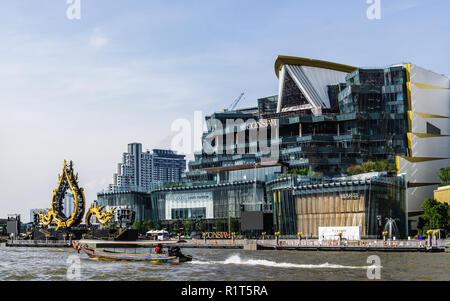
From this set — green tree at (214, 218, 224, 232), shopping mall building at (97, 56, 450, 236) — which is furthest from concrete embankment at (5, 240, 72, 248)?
green tree at (214, 218, 224, 232)

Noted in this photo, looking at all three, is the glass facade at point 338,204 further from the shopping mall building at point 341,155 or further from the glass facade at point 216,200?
the glass facade at point 216,200

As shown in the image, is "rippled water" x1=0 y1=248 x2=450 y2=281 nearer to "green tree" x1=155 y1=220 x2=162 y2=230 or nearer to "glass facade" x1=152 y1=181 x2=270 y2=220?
"glass facade" x1=152 y1=181 x2=270 y2=220

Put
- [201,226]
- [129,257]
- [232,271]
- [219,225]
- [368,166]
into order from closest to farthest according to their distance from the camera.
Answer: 1. [232,271]
2. [129,257]
3. [368,166]
4. [219,225]
5. [201,226]

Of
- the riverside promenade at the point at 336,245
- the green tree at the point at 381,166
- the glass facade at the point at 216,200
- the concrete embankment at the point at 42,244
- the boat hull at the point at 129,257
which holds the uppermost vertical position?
the green tree at the point at 381,166

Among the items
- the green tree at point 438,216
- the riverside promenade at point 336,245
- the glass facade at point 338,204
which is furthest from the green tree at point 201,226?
the green tree at point 438,216

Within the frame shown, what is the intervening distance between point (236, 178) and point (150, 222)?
31.9 metres

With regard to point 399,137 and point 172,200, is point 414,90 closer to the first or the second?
point 399,137

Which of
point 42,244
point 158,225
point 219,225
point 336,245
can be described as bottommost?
point 42,244

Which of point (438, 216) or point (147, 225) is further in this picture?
point (147, 225)

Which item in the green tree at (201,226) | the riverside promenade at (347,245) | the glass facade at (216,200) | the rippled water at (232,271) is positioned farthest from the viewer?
the green tree at (201,226)

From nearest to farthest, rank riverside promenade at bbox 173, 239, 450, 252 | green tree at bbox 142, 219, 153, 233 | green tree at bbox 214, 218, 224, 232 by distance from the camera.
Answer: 1. riverside promenade at bbox 173, 239, 450, 252
2. green tree at bbox 214, 218, 224, 232
3. green tree at bbox 142, 219, 153, 233

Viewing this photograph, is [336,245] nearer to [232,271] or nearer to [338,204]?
[338,204]

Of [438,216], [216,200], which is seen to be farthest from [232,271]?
[216,200]
